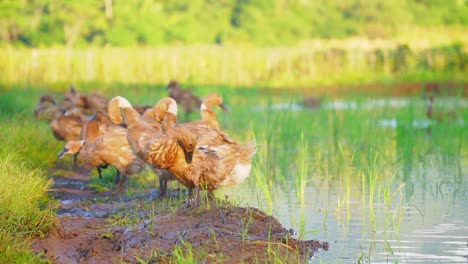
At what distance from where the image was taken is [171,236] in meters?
7.59

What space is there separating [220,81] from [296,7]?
24.1 m

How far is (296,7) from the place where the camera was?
60.8 m

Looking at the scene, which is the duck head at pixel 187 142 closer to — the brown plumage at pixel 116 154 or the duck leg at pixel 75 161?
the brown plumage at pixel 116 154

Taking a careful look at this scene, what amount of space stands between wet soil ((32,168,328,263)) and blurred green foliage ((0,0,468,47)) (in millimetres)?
39386

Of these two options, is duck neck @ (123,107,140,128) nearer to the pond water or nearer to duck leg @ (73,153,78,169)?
the pond water

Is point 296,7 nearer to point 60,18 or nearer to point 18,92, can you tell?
point 60,18

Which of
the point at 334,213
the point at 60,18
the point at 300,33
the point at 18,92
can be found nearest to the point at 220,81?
the point at 18,92

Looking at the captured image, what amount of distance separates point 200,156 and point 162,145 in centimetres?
35

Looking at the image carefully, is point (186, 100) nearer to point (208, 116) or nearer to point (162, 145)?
point (208, 116)

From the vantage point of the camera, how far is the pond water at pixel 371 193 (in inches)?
317

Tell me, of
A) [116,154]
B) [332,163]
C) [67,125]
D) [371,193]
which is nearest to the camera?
[371,193]

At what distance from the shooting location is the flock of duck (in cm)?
845

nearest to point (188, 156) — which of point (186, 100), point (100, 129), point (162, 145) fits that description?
point (162, 145)

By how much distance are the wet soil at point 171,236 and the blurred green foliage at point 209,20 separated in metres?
39.4
